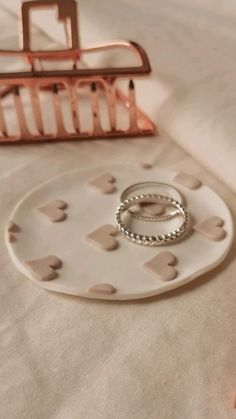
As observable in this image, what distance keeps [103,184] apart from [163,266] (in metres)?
0.12

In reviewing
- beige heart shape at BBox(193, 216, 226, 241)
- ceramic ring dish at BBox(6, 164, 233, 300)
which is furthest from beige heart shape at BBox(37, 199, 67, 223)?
beige heart shape at BBox(193, 216, 226, 241)

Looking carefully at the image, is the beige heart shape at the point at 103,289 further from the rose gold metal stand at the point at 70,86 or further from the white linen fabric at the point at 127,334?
the rose gold metal stand at the point at 70,86

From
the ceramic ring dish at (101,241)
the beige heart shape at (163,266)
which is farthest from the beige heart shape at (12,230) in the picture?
the beige heart shape at (163,266)

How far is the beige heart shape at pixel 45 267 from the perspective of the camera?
1.27ft

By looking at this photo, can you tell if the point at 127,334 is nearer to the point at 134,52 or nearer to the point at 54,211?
the point at 54,211

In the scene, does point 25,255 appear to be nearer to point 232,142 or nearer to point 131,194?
point 131,194

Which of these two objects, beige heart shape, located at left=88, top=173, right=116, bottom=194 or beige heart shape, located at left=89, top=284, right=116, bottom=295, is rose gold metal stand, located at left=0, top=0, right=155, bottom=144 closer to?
beige heart shape, located at left=88, top=173, right=116, bottom=194

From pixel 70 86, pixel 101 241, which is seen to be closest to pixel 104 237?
pixel 101 241

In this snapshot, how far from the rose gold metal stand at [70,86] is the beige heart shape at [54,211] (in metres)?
0.12

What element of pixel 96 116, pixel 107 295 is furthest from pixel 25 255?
pixel 96 116

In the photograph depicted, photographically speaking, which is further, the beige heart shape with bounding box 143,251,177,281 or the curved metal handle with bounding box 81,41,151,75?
the curved metal handle with bounding box 81,41,151,75

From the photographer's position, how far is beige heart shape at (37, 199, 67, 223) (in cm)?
44

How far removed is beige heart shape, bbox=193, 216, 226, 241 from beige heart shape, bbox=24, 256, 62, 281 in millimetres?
117

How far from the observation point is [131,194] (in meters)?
0.48
